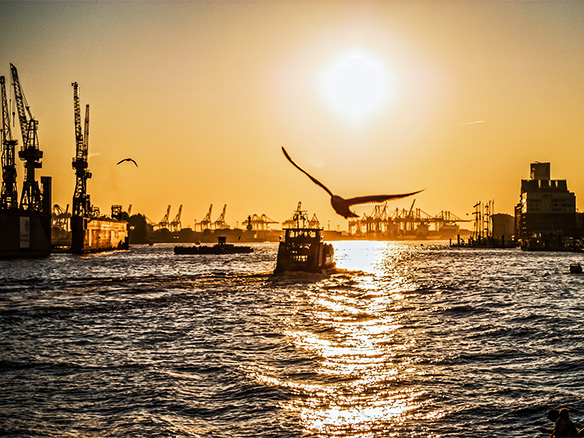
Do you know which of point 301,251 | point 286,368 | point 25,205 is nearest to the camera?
point 286,368

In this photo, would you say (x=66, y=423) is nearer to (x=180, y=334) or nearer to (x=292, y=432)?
(x=292, y=432)

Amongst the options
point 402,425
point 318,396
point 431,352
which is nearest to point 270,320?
point 431,352

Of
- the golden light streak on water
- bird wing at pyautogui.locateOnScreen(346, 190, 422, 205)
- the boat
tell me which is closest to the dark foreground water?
the golden light streak on water

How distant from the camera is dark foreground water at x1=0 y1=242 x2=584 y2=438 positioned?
2117 centimetres

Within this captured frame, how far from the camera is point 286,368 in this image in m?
28.7

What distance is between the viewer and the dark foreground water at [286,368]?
21.2m

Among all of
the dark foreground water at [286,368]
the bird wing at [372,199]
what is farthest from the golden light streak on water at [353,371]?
the bird wing at [372,199]

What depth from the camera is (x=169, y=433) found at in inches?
792

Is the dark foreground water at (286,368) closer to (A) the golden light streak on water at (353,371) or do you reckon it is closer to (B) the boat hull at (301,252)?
(A) the golden light streak on water at (353,371)

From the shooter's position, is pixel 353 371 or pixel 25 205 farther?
pixel 25 205

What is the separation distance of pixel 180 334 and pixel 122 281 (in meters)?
46.3

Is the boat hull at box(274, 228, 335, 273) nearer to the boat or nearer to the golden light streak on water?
the boat

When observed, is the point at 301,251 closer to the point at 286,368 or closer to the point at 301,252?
the point at 301,252

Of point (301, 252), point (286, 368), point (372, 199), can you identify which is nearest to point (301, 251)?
point (301, 252)
